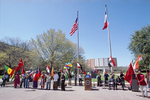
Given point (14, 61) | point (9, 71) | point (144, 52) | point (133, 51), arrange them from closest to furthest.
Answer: point (9, 71) → point (14, 61) → point (144, 52) → point (133, 51)

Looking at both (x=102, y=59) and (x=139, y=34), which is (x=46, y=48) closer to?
(x=139, y=34)

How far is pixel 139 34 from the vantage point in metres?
23.8

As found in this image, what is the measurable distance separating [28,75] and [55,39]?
19.9m

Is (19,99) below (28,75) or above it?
below

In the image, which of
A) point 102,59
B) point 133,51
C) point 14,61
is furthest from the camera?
point 102,59

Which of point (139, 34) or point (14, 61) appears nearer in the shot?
point (14, 61)

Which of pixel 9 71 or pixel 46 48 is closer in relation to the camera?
pixel 9 71

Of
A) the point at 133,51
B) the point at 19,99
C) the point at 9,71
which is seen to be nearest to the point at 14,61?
the point at 9,71

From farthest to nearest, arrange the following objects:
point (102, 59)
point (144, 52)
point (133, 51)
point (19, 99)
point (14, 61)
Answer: point (102, 59), point (133, 51), point (144, 52), point (14, 61), point (19, 99)

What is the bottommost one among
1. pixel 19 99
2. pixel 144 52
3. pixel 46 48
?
pixel 19 99

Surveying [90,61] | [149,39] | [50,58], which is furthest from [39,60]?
[90,61]

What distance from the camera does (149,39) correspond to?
21.2 metres

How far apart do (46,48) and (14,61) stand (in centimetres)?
1104

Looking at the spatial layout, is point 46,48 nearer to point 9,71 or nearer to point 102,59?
point 9,71
